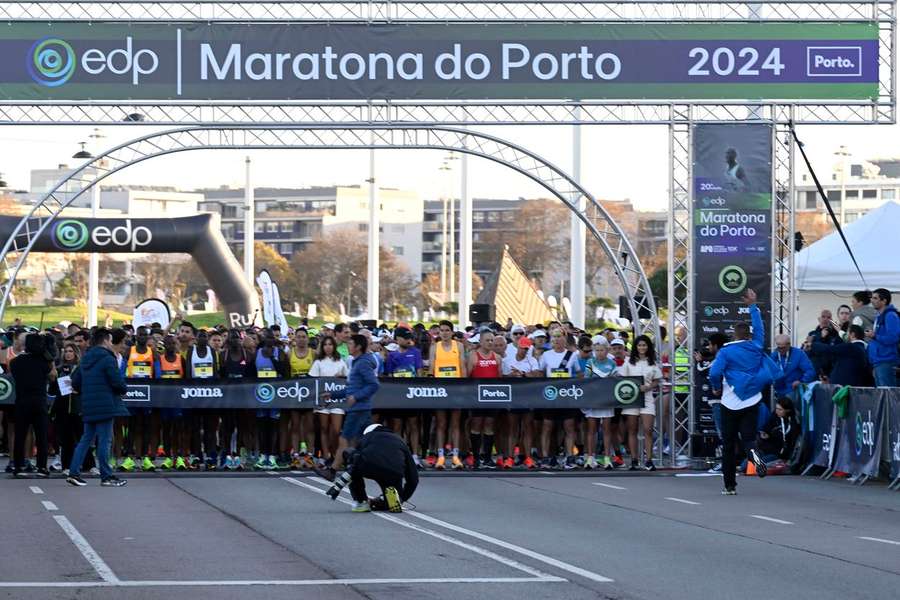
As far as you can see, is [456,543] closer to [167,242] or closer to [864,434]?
[864,434]

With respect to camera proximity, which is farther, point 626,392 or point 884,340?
point 626,392

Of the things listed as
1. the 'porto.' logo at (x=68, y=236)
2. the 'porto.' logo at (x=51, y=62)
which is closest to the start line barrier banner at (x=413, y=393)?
the 'porto.' logo at (x=51, y=62)

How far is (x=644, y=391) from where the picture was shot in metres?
23.2

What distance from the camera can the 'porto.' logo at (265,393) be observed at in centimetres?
2275

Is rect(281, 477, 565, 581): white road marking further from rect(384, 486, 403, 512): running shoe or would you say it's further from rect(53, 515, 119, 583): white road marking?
rect(53, 515, 119, 583): white road marking

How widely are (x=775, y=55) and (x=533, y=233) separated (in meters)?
100

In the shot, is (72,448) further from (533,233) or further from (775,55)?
(533,233)

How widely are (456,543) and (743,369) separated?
6.83 metres

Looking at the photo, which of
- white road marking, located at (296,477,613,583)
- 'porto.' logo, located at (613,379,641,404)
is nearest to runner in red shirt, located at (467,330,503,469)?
'porto.' logo, located at (613,379,641,404)

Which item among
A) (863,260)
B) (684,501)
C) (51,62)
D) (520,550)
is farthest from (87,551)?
(863,260)

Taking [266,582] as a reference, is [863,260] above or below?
above

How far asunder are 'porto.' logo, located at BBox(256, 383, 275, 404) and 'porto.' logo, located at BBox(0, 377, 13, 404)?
11.2 feet

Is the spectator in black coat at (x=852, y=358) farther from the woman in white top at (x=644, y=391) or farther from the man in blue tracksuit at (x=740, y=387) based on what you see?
the man in blue tracksuit at (x=740, y=387)

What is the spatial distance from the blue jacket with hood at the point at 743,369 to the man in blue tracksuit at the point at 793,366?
364 centimetres
